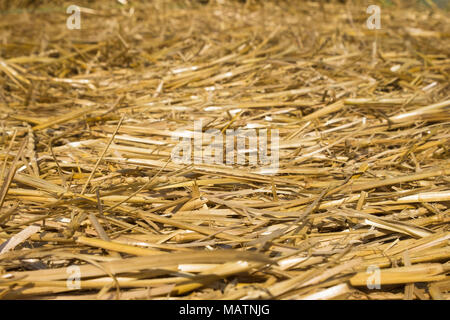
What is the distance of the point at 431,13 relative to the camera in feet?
12.5

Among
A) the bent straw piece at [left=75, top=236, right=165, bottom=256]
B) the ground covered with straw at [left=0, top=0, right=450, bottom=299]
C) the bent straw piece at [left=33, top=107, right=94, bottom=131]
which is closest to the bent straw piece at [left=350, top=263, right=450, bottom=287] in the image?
the ground covered with straw at [left=0, top=0, right=450, bottom=299]

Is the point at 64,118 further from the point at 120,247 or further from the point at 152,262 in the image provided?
the point at 152,262

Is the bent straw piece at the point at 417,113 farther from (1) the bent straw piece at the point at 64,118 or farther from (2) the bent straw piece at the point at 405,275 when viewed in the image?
(1) the bent straw piece at the point at 64,118

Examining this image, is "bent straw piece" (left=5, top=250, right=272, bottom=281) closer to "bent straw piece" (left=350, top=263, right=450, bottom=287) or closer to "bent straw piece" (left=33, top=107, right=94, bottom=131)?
"bent straw piece" (left=350, top=263, right=450, bottom=287)

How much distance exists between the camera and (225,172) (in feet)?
4.57

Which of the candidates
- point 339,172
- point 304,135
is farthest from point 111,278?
point 304,135

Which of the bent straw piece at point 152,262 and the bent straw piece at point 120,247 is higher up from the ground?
the bent straw piece at point 120,247

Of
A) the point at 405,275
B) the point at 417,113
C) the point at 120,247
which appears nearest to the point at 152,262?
A: the point at 120,247

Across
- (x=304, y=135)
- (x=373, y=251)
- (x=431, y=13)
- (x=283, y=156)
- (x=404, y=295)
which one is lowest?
(x=404, y=295)

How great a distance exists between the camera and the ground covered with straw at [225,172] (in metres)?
1.04

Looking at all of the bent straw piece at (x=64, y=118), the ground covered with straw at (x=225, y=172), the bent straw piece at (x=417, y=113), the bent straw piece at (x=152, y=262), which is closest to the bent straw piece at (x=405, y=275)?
the ground covered with straw at (x=225, y=172)

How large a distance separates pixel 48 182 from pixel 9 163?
31cm

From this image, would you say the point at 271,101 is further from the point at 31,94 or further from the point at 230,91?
the point at 31,94

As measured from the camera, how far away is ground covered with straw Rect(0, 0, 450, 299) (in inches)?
41.1
